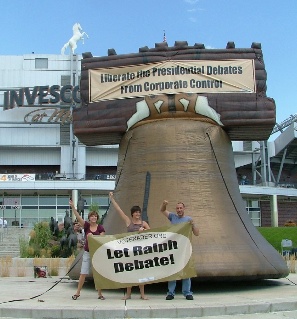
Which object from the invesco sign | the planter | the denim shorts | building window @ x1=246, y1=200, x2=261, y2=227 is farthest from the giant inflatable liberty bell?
building window @ x1=246, y1=200, x2=261, y2=227

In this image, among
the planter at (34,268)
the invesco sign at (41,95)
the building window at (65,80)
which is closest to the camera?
the planter at (34,268)

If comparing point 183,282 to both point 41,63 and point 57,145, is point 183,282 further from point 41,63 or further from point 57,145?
point 41,63

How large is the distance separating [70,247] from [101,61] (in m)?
9.86

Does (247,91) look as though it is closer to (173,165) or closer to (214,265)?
(173,165)

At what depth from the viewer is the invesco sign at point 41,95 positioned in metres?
51.8

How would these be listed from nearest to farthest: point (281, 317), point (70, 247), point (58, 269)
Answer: point (281, 317), point (58, 269), point (70, 247)

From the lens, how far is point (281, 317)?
6680mm

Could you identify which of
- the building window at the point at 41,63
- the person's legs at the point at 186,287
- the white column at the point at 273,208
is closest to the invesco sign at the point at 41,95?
the building window at the point at 41,63

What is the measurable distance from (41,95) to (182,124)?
43869mm

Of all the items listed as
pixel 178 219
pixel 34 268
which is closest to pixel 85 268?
pixel 178 219

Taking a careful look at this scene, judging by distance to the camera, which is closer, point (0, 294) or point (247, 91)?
point (0, 294)

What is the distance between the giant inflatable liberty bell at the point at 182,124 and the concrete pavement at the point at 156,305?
3.38 ft

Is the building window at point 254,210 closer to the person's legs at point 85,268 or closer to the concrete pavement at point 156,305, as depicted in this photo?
the concrete pavement at point 156,305

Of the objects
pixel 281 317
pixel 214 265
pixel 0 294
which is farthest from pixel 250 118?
pixel 0 294
